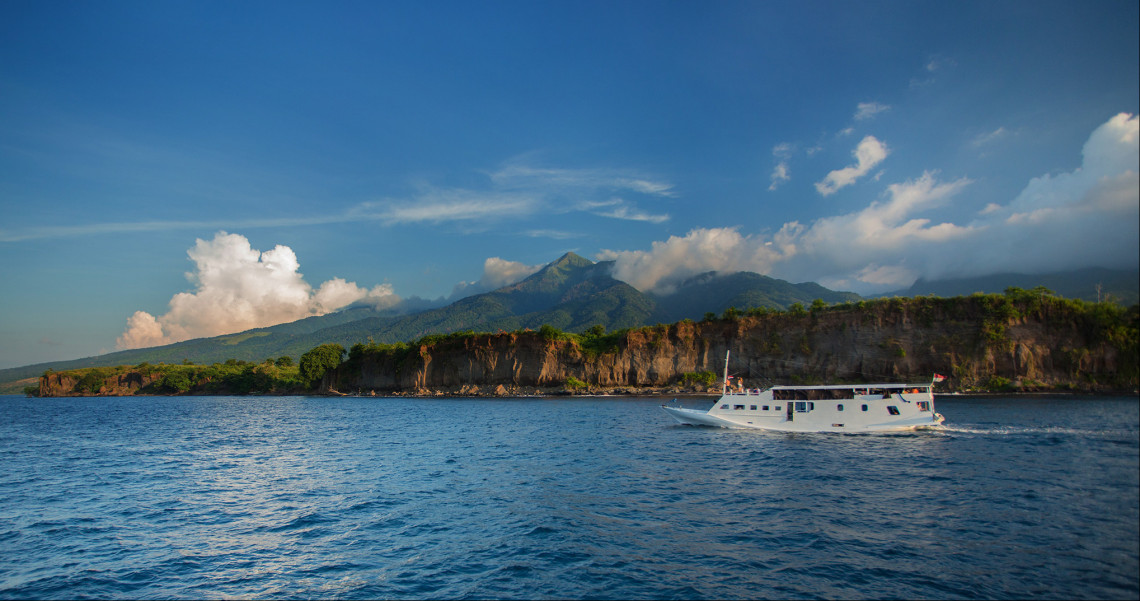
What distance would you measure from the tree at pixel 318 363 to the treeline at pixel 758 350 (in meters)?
0.28

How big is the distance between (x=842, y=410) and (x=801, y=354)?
6380 cm

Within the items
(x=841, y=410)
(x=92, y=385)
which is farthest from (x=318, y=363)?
(x=841, y=410)

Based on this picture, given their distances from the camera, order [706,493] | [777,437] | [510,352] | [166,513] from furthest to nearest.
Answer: [510,352], [777,437], [706,493], [166,513]

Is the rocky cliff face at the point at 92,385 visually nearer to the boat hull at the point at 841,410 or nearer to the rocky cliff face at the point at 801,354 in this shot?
the rocky cliff face at the point at 801,354

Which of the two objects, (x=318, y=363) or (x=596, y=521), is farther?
(x=318, y=363)

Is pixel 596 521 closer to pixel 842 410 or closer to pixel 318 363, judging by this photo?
pixel 842 410

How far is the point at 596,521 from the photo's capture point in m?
17.3

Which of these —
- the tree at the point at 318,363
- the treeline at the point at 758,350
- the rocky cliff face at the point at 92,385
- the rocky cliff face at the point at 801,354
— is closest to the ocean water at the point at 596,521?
the treeline at the point at 758,350

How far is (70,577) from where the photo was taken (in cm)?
1353

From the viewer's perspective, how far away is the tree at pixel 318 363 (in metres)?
158

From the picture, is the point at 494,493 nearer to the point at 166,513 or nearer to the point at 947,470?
the point at 166,513

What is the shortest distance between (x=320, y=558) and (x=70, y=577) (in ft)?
21.1

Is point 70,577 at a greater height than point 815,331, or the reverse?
point 815,331

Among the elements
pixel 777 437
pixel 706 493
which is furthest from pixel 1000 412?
pixel 706 493
